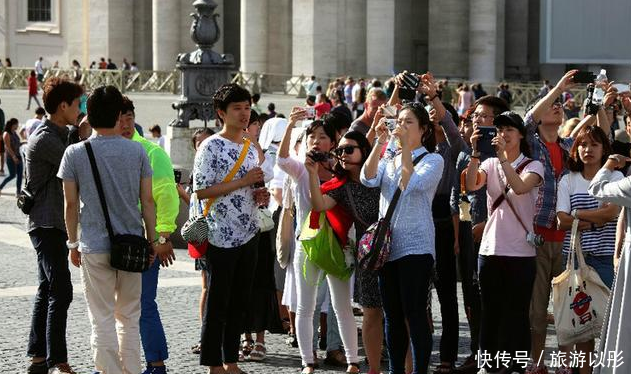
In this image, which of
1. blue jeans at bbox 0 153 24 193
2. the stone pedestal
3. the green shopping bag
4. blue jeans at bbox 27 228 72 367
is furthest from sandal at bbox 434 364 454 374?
blue jeans at bbox 0 153 24 193

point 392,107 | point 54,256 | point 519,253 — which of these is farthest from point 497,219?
point 54,256

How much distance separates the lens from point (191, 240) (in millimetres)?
8984

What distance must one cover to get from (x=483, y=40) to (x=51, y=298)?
4038cm

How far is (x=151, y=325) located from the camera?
918cm

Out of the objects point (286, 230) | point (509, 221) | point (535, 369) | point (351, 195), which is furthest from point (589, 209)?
point (286, 230)

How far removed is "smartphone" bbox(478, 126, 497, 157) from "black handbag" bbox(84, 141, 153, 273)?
250 cm

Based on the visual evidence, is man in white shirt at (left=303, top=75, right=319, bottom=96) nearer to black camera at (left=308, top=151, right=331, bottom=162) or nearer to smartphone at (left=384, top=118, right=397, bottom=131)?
black camera at (left=308, top=151, right=331, bottom=162)

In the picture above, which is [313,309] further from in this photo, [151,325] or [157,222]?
[157,222]

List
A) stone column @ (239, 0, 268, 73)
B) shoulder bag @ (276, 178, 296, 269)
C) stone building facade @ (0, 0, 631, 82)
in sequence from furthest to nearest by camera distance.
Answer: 1. stone column @ (239, 0, 268, 73)
2. stone building facade @ (0, 0, 631, 82)
3. shoulder bag @ (276, 178, 296, 269)

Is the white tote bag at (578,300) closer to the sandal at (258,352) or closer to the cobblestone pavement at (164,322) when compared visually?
the cobblestone pavement at (164,322)

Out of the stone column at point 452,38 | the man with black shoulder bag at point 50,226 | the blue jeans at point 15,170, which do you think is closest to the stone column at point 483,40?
the stone column at point 452,38

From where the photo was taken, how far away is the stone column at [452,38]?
4975 centimetres

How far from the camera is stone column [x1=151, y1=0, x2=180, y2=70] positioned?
169ft

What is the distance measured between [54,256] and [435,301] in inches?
179
